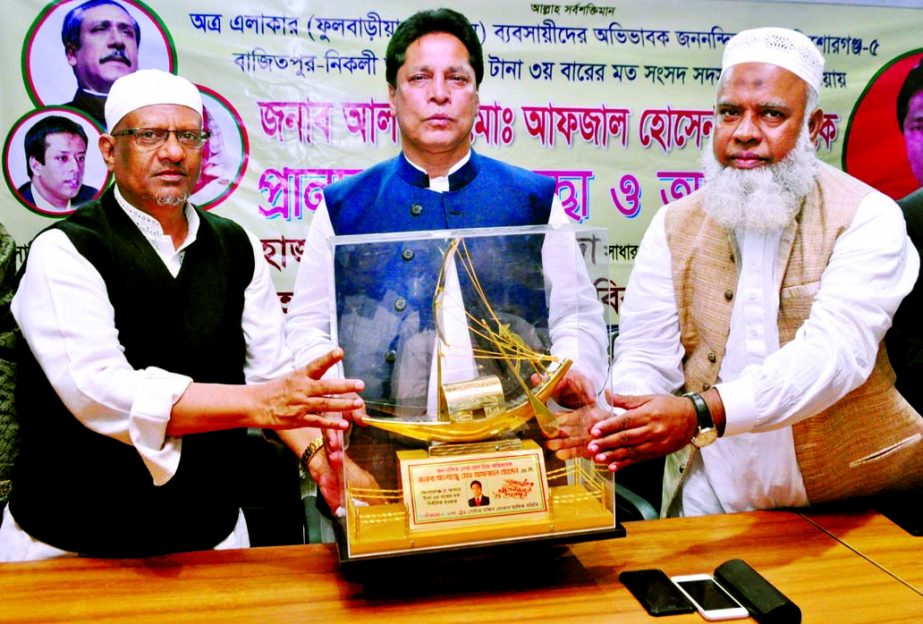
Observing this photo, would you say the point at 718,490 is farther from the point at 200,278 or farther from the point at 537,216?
the point at 200,278

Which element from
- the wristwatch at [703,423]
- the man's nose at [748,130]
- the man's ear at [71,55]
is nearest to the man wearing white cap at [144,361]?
the wristwatch at [703,423]

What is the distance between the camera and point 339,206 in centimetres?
247

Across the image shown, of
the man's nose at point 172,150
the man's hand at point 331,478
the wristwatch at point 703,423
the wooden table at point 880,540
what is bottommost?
the wooden table at point 880,540

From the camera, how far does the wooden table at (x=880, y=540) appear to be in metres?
1.83

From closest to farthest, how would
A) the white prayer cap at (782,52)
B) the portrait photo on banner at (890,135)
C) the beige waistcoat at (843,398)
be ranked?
the beige waistcoat at (843,398), the white prayer cap at (782,52), the portrait photo on banner at (890,135)

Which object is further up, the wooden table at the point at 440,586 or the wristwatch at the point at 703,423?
the wristwatch at the point at 703,423

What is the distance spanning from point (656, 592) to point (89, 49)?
3.33 metres

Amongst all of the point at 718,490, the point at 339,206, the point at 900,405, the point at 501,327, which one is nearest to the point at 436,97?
the point at 339,206

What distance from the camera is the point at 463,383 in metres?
1.67

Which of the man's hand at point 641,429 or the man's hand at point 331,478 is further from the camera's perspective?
the man's hand at point 641,429

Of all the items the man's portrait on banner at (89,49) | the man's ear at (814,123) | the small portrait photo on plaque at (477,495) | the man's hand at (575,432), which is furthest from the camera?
the man's portrait on banner at (89,49)

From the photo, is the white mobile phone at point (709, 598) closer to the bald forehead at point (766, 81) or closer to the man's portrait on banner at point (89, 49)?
the bald forehead at point (766, 81)

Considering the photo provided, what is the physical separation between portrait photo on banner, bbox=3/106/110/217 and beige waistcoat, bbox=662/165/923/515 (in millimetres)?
2777

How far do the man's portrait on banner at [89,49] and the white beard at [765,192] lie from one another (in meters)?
2.58
